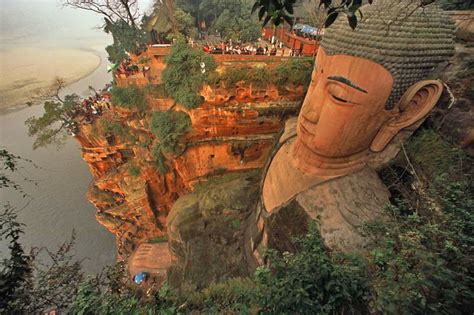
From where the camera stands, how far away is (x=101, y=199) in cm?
1247

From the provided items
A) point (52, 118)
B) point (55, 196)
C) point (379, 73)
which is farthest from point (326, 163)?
point (55, 196)

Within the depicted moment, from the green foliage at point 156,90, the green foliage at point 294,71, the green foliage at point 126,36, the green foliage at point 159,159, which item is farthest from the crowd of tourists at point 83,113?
the green foliage at point 294,71

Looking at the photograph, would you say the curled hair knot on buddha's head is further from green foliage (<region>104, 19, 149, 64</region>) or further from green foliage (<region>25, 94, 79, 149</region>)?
green foliage (<region>25, 94, 79, 149</region>)

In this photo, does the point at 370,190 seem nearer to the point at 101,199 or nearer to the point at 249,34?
the point at 249,34

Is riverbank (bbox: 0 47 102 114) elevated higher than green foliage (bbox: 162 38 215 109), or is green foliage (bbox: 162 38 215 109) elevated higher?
green foliage (bbox: 162 38 215 109)

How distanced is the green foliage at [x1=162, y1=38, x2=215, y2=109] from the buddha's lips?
564cm

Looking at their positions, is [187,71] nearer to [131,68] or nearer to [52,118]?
[131,68]

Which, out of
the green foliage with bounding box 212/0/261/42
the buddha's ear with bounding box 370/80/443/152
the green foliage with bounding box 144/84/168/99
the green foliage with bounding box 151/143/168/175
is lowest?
the green foliage with bounding box 151/143/168/175

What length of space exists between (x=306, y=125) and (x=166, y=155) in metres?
7.29

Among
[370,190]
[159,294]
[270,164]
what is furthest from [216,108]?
[159,294]

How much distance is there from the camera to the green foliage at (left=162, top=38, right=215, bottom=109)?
31.1 ft

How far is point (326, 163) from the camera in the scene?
5059 mm

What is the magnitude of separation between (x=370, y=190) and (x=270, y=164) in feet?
9.04

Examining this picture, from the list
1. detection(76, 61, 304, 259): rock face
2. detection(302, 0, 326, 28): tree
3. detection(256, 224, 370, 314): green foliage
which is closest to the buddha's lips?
detection(256, 224, 370, 314): green foliage
